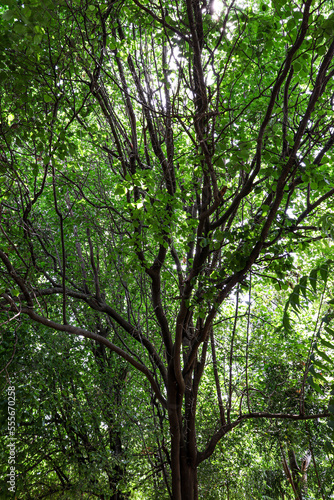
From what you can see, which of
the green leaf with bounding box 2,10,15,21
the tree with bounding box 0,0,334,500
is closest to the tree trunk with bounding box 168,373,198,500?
the tree with bounding box 0,0,334,500

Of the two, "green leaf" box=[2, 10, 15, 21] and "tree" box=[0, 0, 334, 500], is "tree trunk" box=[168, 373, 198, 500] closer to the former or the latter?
"tree" box=[0, 0, 334, 500]

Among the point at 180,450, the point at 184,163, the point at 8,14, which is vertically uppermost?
the point at 184,163

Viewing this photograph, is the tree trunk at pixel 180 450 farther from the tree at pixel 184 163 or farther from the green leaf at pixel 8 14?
the green leaf at pixel 8 14

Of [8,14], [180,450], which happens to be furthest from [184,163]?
[180,450]

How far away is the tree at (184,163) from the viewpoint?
103 inches

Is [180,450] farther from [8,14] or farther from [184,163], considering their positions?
[8,14]

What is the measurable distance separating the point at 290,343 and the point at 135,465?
10.5 feet

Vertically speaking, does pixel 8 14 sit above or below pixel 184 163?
below

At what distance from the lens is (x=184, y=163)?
10.8 ft

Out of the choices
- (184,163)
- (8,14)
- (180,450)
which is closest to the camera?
(8,14)

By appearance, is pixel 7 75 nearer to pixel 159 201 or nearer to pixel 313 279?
pixel 159 201

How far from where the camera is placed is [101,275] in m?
6.11

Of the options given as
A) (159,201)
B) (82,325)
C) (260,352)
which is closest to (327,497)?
(260,352)

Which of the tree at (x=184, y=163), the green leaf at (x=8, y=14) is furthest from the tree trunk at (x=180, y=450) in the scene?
the green leaf at (x=8, y=14)
